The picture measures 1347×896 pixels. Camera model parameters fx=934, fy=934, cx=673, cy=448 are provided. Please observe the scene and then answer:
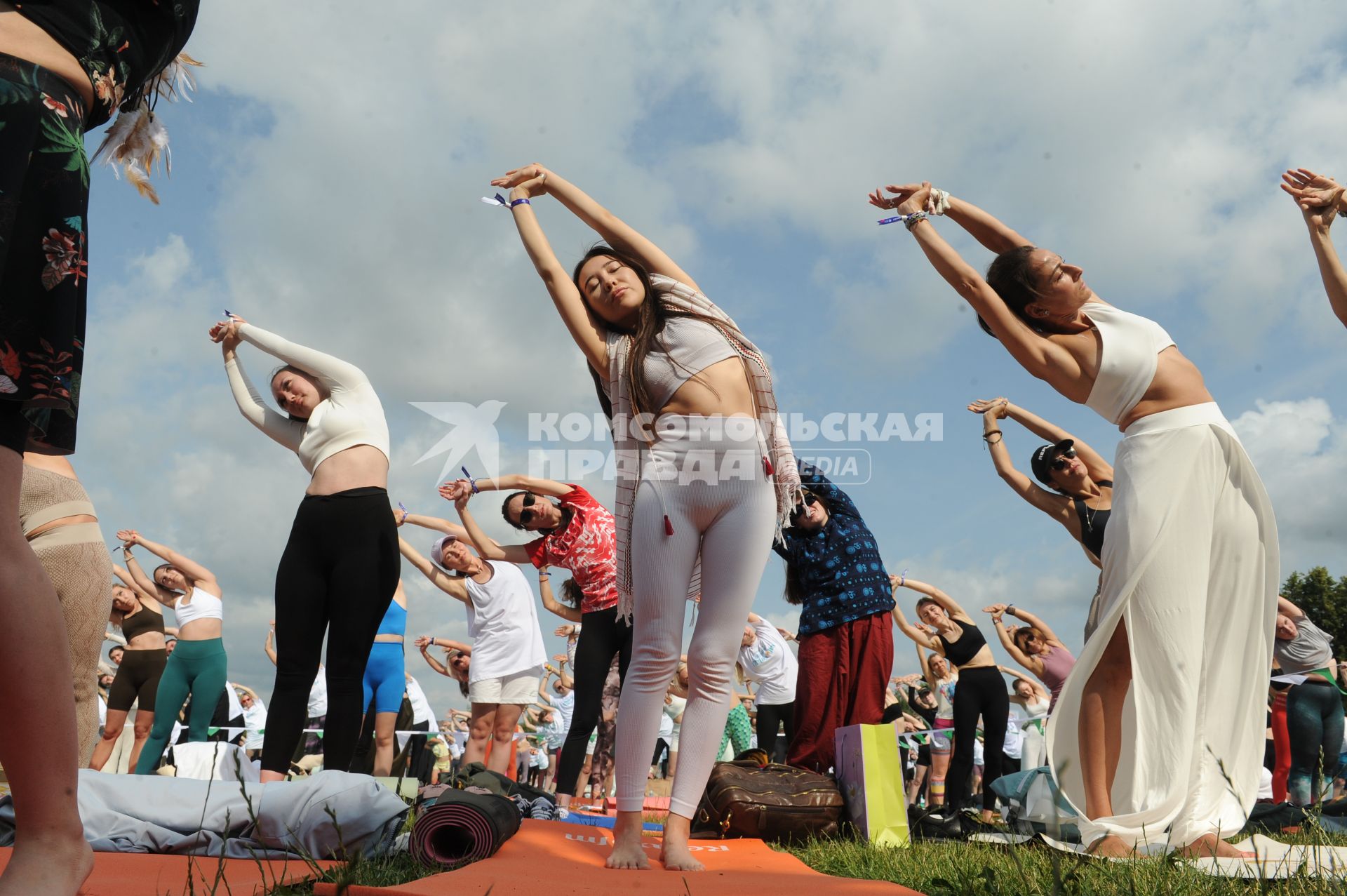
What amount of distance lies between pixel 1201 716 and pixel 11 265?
3.88 metres

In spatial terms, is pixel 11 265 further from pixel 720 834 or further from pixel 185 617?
pixel 185 617

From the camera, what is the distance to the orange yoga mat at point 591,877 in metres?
2.21

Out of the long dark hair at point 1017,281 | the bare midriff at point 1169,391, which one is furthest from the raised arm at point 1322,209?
the long dark hair at point 1017,281

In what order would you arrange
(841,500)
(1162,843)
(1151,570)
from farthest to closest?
(841,500) → (1151,570) → (1162,843)

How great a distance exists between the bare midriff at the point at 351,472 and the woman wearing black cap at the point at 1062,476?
10.9 ft

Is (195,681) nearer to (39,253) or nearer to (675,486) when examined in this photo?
(675,486)

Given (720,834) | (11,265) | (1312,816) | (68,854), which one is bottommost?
(720,834)

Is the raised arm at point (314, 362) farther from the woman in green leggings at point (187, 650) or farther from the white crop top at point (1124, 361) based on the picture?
the woman in green leggings at point (187, 650)

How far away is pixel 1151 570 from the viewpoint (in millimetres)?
3445

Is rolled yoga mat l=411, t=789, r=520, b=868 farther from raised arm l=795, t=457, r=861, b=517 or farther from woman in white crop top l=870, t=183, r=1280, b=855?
raised arm l=795, t=457, r=861, b=517

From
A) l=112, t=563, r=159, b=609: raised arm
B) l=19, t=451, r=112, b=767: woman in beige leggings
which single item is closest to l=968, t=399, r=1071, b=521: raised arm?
l=19, t=451, r=112, b=767: woman in beige leggings

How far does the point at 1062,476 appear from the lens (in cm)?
510

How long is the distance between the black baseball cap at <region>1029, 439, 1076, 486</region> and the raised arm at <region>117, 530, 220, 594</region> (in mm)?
7303

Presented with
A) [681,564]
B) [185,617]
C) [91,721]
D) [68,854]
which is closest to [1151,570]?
[681,564]
